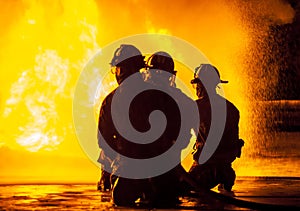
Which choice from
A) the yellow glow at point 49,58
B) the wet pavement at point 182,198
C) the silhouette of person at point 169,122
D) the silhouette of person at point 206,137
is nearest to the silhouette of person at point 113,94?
the silhouette of person at point 169,122

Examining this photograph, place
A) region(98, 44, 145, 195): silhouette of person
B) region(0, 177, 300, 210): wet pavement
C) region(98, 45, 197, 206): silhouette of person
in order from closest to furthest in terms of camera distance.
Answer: region(0, 177, 300, 210): wet pavement < region(98, 45, 197, 206): silhouette of person < region(98, 44, 145, 195): silhouette of person

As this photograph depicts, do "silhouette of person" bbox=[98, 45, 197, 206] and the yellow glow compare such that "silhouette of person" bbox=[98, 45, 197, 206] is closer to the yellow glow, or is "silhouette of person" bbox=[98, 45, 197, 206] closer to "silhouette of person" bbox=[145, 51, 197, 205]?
"silhouette of person" bbox=[145, 51, 197, 205]

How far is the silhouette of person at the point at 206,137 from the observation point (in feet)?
37.4

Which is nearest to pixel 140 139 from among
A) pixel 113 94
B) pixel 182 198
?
pixel 113 94

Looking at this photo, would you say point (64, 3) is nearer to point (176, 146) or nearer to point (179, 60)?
point (179, 60)

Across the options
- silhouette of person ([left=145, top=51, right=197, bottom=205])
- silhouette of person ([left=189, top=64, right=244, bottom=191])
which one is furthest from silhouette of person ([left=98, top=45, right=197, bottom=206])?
silhouette of person ([left=189, top=64, right=244, bottom=191])

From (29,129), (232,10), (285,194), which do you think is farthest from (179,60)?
(285,194)

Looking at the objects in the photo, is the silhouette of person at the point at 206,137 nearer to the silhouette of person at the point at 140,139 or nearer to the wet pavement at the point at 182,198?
the wet pavement at the point at 182,198

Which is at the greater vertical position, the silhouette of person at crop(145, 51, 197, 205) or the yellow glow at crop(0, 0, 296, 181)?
the yellow glow at crop(0, 0, 296, 181)

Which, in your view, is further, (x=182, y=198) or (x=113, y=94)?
(x=182, y=198)

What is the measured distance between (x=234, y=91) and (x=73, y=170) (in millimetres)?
5823

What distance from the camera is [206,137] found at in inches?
448

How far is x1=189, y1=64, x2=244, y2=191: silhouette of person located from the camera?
1140 cm

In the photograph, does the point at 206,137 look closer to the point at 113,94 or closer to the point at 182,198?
the point at 182,198
